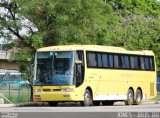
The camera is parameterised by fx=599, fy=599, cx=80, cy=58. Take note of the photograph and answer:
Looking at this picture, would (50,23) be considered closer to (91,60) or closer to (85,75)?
(91,60)

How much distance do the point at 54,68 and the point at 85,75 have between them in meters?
1.82

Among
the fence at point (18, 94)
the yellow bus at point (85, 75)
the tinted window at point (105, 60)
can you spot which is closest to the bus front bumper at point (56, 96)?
the yellow bus at point (85, 75)

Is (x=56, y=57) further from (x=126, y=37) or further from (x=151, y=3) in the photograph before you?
(x=151, y=3)

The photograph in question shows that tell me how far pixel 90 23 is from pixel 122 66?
4503 mm

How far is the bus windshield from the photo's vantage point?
33412 millimetres

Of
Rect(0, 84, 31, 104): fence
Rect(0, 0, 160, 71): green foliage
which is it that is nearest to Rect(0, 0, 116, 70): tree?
Rect(0, 0, 160, 71): green foliage

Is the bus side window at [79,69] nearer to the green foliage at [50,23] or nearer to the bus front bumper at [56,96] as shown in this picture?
the bus front bumper at [56,96]

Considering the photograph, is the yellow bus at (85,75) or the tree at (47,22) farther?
the tree at (47,22)

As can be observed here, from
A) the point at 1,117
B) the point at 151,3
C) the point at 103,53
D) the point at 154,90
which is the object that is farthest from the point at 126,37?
the point at 1,117

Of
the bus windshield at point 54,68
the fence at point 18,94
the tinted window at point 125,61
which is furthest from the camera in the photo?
the fence at point 18,94

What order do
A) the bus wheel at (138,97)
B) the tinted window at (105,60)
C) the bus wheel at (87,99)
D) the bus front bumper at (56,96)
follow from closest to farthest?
the bus front bumper at (56,96)
the bus wheel at (87,99)
the tinted window at (105,60)
the bus wheel at (138,97)

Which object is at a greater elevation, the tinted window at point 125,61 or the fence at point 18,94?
the tinted window at point 125,61

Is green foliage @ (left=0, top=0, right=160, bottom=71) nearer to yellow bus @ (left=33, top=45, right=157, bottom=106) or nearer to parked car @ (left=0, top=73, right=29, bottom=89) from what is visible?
parked car @ (left=0, top=73, right=29, bottom=89)

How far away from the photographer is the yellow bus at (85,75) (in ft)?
110
